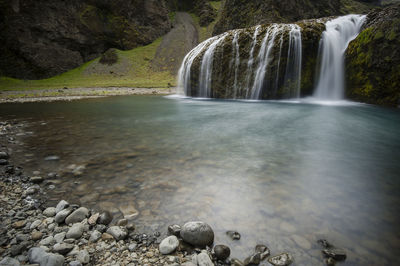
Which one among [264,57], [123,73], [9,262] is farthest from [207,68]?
[123,73]

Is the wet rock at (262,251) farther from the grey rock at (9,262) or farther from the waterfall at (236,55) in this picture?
the waterfall at (236,55)

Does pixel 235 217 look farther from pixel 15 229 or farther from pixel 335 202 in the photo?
pixel 15 229

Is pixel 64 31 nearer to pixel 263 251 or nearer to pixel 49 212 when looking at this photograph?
pixel 49 212

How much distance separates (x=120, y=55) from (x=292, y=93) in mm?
42913

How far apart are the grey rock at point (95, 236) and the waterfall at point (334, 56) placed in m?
14.8

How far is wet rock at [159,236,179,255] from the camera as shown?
1.56 m

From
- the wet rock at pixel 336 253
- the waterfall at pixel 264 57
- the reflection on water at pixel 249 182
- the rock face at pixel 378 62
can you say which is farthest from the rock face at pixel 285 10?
the wet rock at pixel 336 253

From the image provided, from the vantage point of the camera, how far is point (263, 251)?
1570 mm

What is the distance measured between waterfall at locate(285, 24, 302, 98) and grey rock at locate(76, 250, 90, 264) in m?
14.0

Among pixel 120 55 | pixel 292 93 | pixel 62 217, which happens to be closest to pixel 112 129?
pixel 62 217

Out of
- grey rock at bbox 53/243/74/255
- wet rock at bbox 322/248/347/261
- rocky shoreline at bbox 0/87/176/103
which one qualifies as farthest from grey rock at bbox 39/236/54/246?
rocky shoreline at bbox 0/87/176/103

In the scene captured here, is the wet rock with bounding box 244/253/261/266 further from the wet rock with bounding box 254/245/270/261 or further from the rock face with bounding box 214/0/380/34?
the rock face with bounding box 214/0/380/34

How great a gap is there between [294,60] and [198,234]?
13749 millimetres

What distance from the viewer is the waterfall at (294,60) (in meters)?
12.3
